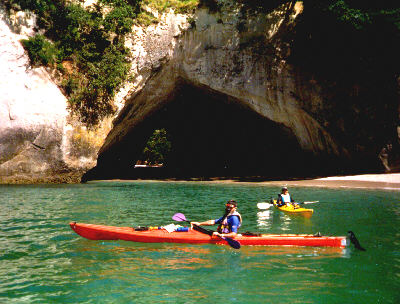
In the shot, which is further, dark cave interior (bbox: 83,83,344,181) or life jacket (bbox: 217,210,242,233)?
dark cave interior (bbox: 83,83,344,181)

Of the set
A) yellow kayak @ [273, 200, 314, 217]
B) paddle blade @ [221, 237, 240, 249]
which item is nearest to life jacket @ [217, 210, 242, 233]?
paddle blade @ [221, 237, 240, 249]

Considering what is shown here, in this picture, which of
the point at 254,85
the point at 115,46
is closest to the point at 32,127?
the point at 115,46

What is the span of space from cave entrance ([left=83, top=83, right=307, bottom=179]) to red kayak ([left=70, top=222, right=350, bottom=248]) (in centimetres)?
2142

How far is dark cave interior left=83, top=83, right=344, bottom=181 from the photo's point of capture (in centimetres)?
3150

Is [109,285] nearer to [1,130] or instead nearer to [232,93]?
[1,130]

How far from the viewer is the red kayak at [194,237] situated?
8867 mm

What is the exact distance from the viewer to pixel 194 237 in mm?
9094

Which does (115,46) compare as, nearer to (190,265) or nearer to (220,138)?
(220,138)

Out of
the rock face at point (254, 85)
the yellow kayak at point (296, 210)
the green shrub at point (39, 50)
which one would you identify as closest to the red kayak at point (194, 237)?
the yellow kayak at point (296, 210)

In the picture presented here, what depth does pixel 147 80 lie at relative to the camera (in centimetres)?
2806

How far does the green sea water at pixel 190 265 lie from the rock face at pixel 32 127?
1105cm

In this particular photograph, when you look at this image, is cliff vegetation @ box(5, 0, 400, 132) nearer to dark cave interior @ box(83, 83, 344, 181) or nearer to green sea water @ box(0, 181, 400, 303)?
dark cave interior @ box(83, 83, 344, 181)

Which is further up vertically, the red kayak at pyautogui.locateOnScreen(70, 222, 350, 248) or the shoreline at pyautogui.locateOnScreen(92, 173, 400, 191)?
the shoreline at pyautogui.locateOnScreen(92, 173, 400, 191)

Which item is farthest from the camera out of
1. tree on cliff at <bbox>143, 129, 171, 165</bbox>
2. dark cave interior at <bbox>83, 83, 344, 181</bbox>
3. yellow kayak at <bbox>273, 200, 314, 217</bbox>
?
tree on cliff at <bbox>143, 129, 171, 165</bbox>
